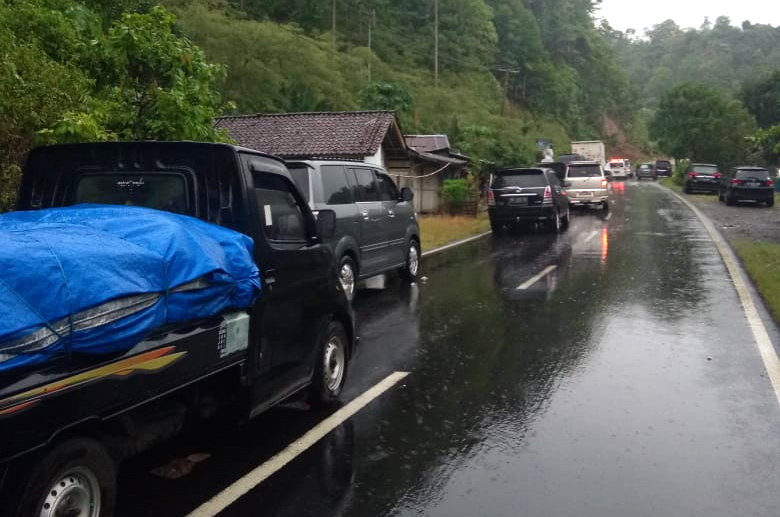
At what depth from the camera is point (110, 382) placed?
344 cm

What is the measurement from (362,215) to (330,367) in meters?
4.99

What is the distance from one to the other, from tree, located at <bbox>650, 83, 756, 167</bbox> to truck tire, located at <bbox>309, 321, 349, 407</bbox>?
54693mm

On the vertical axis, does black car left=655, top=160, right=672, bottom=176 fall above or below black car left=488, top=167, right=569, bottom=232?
above

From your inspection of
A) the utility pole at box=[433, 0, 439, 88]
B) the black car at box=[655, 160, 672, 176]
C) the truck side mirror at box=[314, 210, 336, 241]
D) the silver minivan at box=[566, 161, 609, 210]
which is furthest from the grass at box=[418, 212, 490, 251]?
the black car at box=[655, 160, 672, 176]

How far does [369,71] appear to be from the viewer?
45812mm

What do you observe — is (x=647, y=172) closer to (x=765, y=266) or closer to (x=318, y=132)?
(x=318, y=132)

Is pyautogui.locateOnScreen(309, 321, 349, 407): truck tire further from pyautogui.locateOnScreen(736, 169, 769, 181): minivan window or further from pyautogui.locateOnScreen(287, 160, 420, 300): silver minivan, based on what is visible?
pyautogui.locateOnScreen(736, 169, 769, 181): minivan window

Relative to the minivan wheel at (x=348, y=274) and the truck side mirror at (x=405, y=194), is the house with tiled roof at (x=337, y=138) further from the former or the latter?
the minivan wheel at (x=348, y=274)

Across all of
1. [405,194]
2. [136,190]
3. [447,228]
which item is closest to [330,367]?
[136,190]

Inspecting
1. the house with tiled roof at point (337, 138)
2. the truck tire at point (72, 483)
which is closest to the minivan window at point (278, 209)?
the truck tire at point (72, 483)

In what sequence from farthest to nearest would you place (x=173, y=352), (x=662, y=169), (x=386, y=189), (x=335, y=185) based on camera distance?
(x=662, y=169) → (x=386, y=189) → (x=335, y=185) → (x=173, y=352)

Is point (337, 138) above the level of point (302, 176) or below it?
above

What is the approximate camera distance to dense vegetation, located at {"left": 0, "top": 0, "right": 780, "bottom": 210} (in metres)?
9.80

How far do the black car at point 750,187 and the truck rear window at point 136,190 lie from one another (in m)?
30.9
